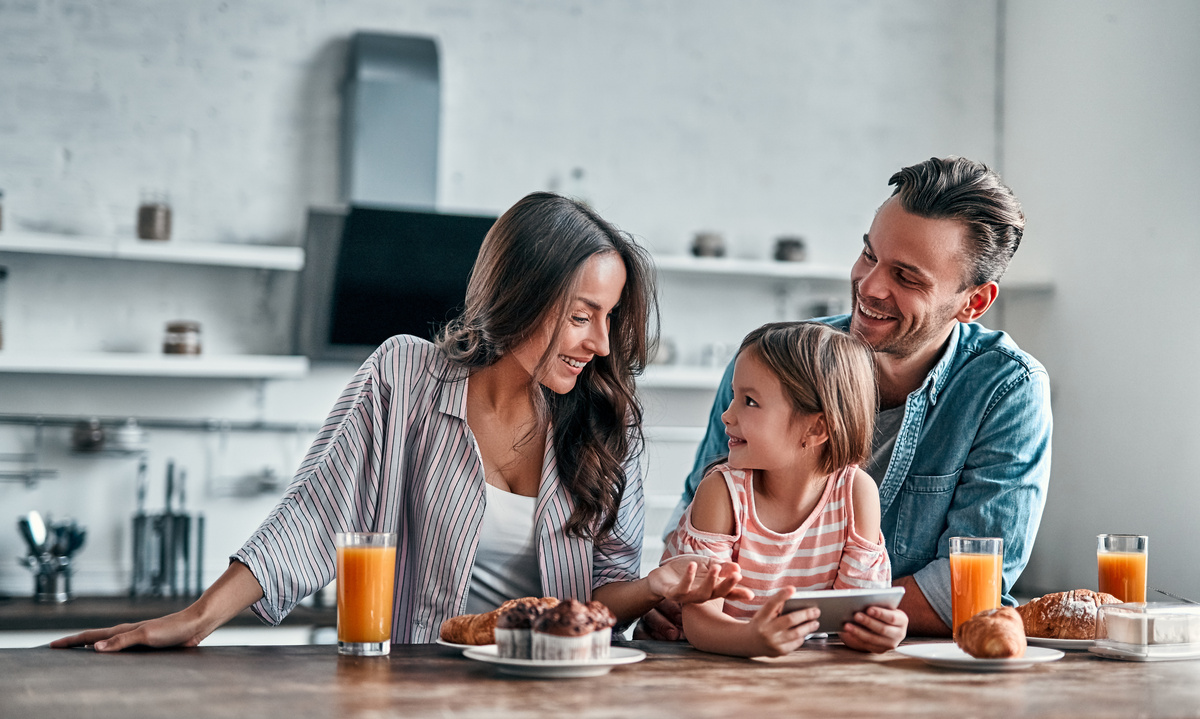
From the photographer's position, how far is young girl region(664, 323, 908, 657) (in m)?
1.64

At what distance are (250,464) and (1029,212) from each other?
3.39 m

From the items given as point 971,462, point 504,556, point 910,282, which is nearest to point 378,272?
point 504,556

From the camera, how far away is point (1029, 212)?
4859mm

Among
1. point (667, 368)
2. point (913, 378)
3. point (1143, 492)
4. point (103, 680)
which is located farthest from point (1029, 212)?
point (103, 680)

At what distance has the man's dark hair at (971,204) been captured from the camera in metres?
2.00

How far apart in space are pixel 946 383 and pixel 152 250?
2.85 metres

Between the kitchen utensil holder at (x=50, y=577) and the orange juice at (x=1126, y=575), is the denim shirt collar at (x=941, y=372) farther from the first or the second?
the kitchen utensil holder at (x=50, y=577)

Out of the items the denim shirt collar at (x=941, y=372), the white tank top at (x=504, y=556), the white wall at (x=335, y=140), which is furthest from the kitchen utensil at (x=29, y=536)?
the denim shirt collar at (x=941, y=372)

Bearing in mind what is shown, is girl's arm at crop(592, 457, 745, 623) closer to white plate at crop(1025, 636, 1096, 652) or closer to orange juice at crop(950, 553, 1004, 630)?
orange juice at crop(950, 553, 1004, 630)

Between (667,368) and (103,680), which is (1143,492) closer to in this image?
(667,368)

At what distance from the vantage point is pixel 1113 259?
14.2 ft

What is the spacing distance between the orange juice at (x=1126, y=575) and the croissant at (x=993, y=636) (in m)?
0.38

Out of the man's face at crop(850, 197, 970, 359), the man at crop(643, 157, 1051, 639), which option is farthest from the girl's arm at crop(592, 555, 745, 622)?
the man's face at crop(850, 197, 970, 359)

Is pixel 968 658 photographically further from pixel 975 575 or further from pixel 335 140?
pixel 335 140
